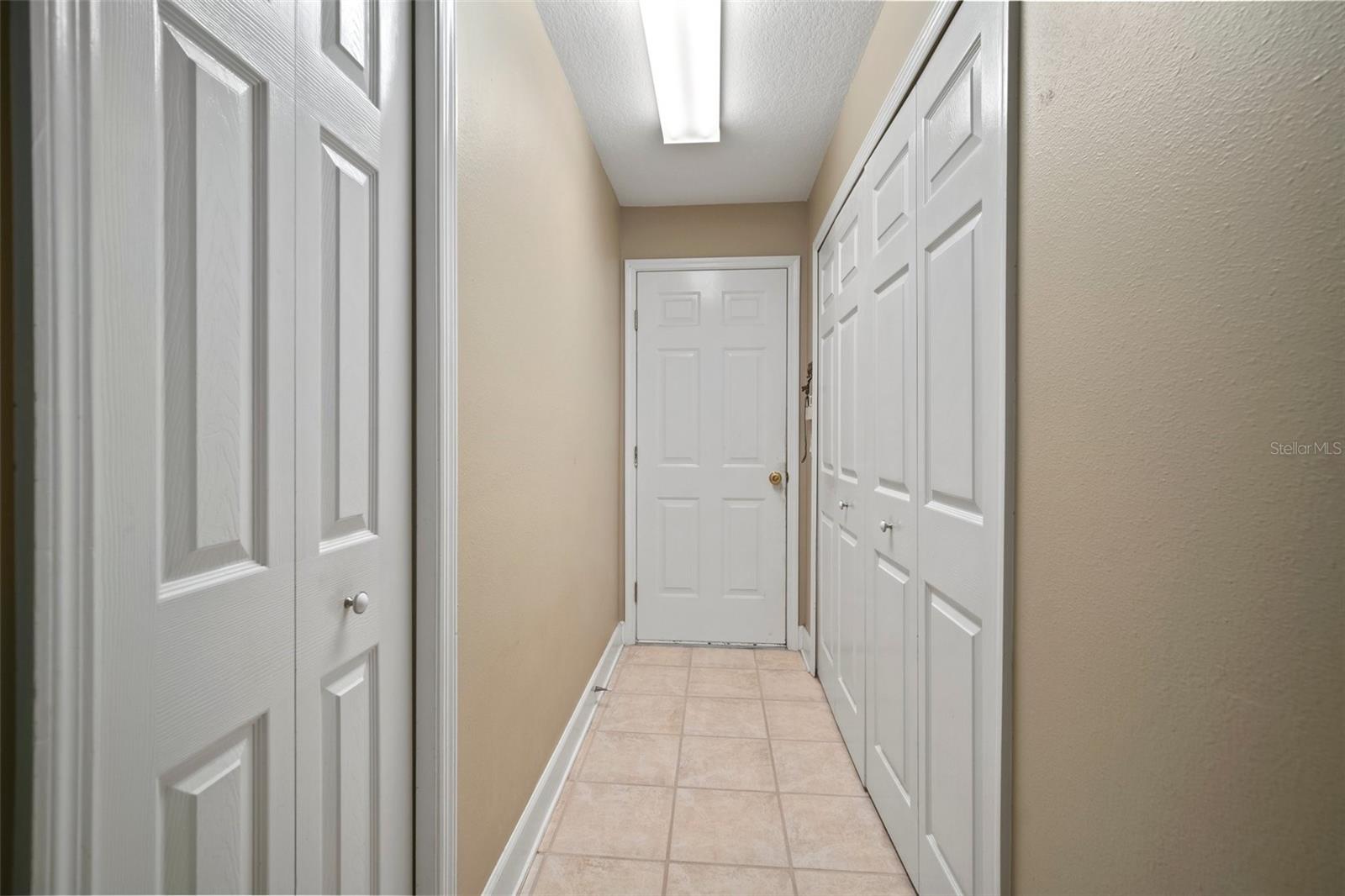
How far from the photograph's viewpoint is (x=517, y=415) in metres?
1.69

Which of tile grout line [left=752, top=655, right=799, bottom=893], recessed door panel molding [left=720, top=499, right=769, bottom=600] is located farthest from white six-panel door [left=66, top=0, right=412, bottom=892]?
recessed door panel molding [left=720, top=499, right=769, bottom=600]

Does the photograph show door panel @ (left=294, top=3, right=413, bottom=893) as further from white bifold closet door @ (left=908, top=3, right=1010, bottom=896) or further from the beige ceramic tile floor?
white bifold closet door @ (left=908, top=3, right=1010, bottom=896)

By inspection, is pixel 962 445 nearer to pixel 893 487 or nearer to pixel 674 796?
pixel 893 487

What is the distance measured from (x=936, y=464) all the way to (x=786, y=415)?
2.03 metres

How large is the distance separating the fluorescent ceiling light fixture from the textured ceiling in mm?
85

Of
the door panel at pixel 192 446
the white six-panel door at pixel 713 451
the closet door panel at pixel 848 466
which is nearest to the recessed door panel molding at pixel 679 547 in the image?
the white six-panel door at pixel 713 451

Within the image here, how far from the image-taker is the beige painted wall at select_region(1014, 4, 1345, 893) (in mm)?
576

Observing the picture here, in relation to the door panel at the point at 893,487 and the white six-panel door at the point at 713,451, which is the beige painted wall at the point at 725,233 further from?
the door panel at the point at 893,487

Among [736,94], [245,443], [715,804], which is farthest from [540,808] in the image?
[736,94]

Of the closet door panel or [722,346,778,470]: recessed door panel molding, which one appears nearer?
the closet door panel

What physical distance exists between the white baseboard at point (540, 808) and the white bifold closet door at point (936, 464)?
1023mm

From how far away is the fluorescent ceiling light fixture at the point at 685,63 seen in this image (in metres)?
1.85

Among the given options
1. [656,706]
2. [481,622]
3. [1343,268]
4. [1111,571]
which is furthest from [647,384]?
[1343,268]

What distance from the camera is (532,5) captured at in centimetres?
187
